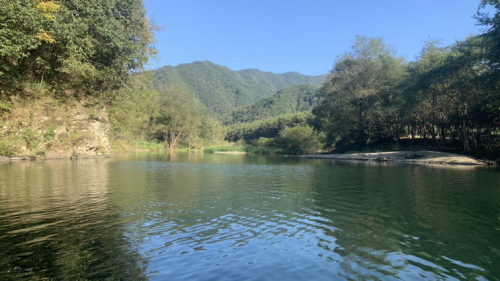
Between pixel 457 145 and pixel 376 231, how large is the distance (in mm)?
43675

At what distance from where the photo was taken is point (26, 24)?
62.8 feet

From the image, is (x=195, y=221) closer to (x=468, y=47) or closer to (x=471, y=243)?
(x=471, y=243)

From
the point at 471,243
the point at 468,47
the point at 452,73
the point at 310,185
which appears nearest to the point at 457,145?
the point at 452,73

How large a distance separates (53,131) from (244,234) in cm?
3134

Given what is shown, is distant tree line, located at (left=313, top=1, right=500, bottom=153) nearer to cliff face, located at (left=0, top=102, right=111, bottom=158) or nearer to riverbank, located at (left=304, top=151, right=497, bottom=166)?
riverbank, located at (left=304, top=151, right=497, bottom=166)

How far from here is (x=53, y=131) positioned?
3155cm

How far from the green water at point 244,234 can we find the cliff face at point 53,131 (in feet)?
52.5

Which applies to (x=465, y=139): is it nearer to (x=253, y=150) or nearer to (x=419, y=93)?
(x=419, y=93)

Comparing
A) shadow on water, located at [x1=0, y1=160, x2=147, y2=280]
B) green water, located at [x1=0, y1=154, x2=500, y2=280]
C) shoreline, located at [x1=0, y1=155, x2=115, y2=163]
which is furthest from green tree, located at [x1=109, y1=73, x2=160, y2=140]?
shadow on water, located at [x1=0, y1=160, x2=147, y2=280]

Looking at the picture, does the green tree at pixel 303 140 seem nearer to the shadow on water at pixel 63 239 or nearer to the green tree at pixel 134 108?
the green tree at pixel 134 108

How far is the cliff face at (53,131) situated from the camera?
89.9 ft

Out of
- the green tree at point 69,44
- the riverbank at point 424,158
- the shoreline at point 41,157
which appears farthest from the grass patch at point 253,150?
the shoreline at point 41,157

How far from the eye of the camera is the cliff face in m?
27.4

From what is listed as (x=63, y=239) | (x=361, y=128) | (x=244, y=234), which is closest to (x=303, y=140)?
(x=361, y=128)
